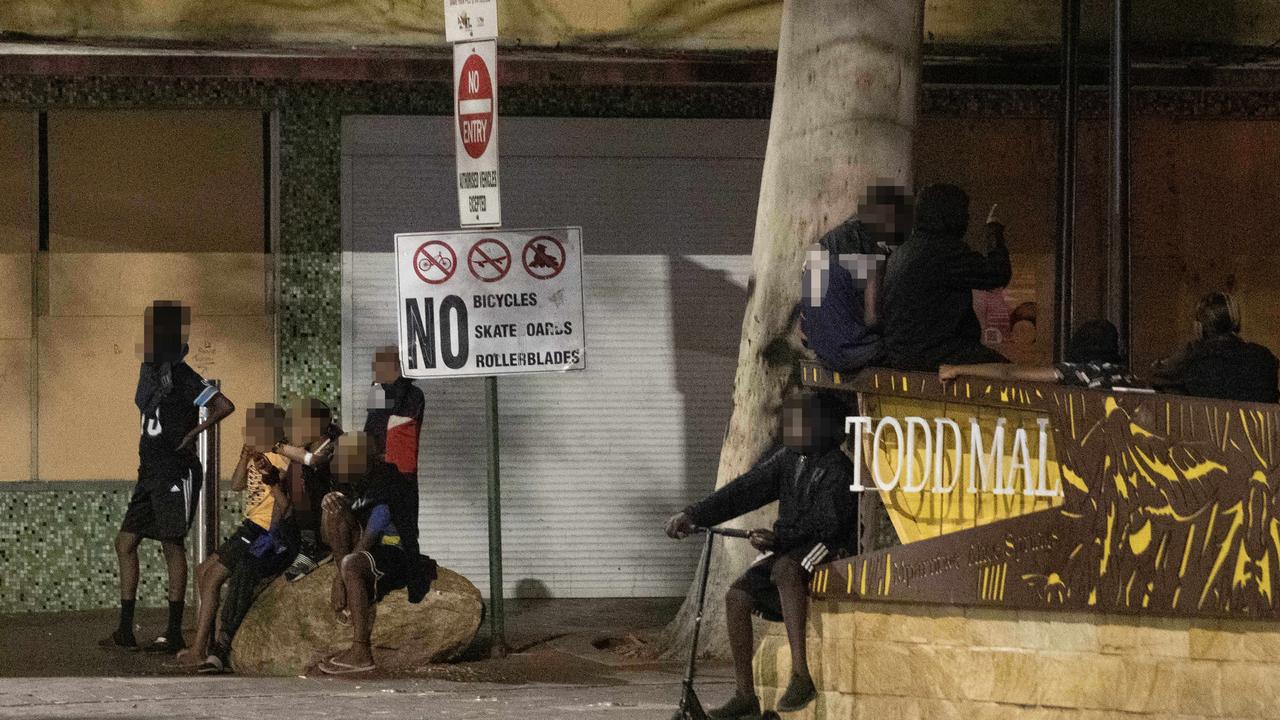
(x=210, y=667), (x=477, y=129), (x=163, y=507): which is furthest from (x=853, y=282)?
(x=163, y=507)

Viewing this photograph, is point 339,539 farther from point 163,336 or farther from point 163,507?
point 163,336

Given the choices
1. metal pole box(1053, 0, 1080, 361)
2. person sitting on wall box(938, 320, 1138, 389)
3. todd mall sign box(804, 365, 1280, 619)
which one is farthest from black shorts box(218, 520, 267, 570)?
metal pole box(1053, 0, 1080, 361)

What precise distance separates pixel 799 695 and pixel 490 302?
3852 mm

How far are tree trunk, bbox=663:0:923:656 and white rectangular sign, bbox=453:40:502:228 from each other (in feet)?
4.60

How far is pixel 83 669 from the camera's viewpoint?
32.1 feet

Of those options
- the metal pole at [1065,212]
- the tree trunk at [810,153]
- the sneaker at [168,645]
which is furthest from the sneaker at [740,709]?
the metal pole at [1065,212]

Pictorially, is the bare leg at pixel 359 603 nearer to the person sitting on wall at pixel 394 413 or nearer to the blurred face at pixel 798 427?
the person sitting on wall at pixel 394 413

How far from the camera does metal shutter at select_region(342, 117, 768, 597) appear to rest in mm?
12469

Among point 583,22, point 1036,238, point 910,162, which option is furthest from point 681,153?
point 910,162

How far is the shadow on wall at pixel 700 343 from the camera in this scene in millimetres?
12633

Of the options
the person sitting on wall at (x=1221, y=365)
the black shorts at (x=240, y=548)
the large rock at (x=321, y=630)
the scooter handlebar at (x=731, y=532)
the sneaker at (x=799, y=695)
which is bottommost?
the large rock at (x=321, y=630)

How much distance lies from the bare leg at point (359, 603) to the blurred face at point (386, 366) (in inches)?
43.9

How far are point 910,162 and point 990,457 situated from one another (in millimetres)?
3415

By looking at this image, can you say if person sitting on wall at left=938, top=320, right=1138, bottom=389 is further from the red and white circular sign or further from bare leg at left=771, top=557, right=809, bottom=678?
the red and white circular sign
